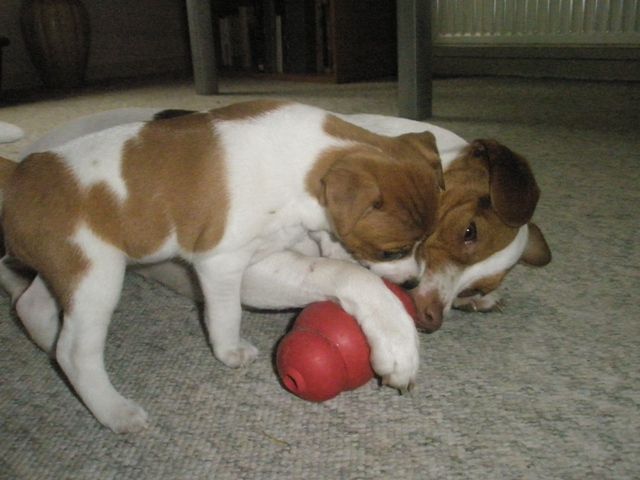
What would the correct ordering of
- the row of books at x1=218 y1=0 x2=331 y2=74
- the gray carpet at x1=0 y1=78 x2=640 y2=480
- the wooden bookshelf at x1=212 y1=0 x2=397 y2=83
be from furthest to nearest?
the row of books at x1=218 y1=0 x2=331 y2=74
the wooden bookshelf at x1=212 y1=0 x2=397 y2=83
the gray carpet at x1=0 y1=78 x2=640 y2=480

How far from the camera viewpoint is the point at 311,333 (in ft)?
4.59

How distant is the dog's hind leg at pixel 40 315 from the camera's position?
1651mm

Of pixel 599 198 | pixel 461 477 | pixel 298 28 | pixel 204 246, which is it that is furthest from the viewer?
pixel 298 28

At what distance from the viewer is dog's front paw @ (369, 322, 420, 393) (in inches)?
54.6

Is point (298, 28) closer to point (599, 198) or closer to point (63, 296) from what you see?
point (599, 198)

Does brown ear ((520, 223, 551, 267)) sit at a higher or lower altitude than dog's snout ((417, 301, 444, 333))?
higher

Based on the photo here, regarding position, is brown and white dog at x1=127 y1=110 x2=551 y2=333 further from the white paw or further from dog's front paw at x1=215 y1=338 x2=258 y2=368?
the white paw

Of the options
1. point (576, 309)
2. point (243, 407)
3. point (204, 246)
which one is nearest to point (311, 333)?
point (243, 407)

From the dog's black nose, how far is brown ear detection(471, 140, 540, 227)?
27cm

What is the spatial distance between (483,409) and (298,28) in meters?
5.53

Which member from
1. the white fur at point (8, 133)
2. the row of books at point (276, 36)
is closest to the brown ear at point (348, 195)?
the white fur at point (8, 133)

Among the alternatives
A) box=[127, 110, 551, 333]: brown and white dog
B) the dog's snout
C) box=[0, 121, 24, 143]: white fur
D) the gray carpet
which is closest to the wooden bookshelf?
the gray carpet

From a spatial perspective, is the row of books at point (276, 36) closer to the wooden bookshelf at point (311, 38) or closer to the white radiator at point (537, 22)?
the wooden bookshelf at point (311, 38)

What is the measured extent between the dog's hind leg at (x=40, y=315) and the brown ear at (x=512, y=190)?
117 centimetres
